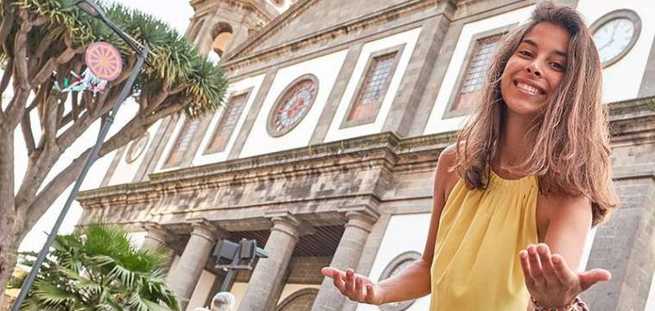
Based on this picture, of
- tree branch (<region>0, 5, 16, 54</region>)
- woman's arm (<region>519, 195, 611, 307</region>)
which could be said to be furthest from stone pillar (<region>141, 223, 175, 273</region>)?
woman's arm (<region>519, 195, 611, 307</region>)

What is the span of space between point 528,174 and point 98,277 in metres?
9.55

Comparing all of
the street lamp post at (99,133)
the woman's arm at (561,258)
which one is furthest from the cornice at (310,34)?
the woman's arm at (561,258)

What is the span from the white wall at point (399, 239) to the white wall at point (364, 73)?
3.07 m

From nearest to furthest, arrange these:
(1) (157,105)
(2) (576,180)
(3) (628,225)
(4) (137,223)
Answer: (2) (576,180)
(3) (628,225)
(1) (157,105)
(4) (137,223)

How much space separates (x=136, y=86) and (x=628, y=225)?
1083cm

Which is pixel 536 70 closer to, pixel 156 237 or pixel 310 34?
pixel 310 34

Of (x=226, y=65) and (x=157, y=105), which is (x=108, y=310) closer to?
(x=157, y=105)

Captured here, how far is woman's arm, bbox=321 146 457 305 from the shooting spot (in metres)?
2.10

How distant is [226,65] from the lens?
26.9 metres

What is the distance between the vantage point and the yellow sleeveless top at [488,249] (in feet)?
5.51

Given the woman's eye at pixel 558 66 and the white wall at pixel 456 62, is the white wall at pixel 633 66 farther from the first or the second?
the woman's eye at pixel 558 66

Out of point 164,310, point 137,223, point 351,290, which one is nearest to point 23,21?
point 164,310

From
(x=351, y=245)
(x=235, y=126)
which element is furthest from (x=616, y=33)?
(x=235, y=126)

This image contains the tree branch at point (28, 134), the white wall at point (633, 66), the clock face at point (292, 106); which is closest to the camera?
the white wall at point (633, 66)
